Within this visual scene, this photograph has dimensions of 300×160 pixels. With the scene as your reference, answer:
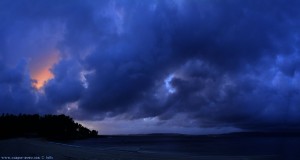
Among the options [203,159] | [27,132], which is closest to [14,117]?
[27,132]

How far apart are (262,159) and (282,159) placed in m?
4.96

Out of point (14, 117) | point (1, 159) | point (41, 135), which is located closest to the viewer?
point (1, 159)

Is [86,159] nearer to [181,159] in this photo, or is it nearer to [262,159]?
[181,159]

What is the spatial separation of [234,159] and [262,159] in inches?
278

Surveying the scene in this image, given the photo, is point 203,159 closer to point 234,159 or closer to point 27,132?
point 234,159

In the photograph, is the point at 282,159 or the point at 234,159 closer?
the point at 234,159

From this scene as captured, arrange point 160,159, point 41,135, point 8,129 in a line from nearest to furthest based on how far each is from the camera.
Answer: point 160,159
point 8,129
point 41,135

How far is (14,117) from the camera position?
186000 mm

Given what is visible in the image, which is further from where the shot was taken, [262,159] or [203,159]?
[262,159]

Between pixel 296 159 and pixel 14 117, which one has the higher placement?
pixel 14 117

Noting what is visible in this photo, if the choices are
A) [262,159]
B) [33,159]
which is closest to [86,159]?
[33,159]

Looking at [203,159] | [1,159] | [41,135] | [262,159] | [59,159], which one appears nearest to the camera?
[1,159]

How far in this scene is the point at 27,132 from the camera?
623ft

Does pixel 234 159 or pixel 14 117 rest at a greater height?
pixel 14 117
